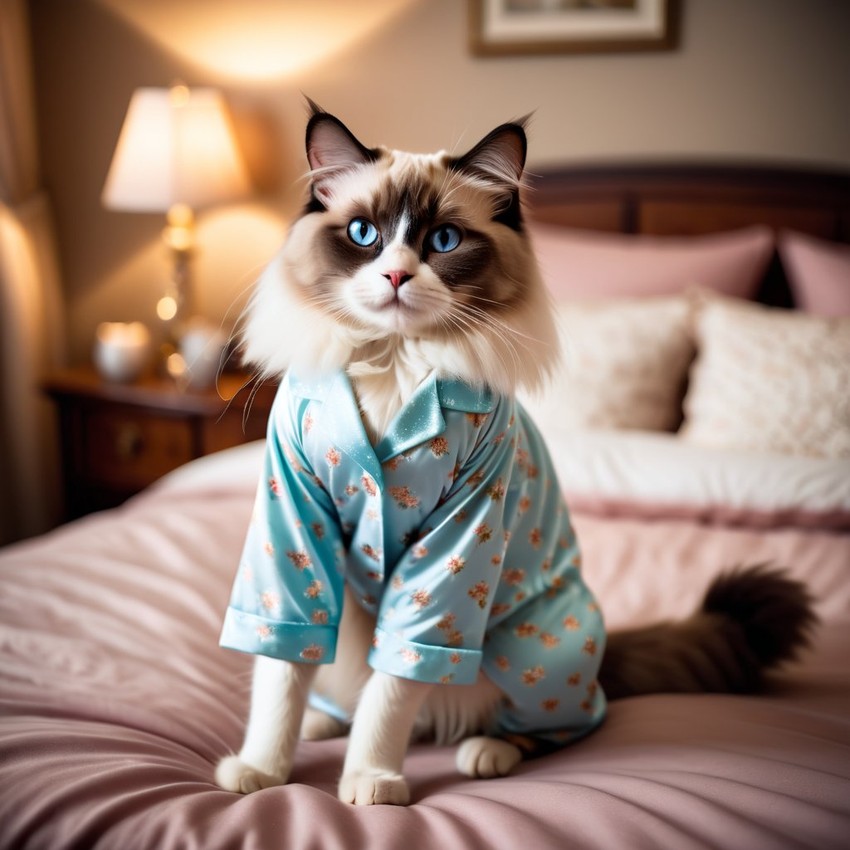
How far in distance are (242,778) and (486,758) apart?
29 cm

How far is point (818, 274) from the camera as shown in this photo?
2.16 m

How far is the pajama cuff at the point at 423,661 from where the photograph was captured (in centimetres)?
92

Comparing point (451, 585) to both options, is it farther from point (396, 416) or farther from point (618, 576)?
point (618, 576)

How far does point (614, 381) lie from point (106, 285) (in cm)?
205

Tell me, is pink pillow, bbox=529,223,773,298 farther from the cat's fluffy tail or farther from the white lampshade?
the cat's fluffy tail

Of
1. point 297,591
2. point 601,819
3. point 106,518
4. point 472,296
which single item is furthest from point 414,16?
point 601,819

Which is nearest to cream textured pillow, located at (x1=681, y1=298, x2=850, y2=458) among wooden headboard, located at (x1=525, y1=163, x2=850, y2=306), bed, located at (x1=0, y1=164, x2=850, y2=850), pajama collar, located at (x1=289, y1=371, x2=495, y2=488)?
bed, located at (x1=0, y1=164, x2=850, y2=850)

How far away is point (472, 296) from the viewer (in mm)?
932

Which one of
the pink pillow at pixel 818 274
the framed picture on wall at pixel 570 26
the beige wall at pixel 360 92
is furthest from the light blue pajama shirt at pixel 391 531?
the framed picture on wall at pixel 570 26

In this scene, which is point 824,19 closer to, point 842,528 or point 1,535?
point 842,528

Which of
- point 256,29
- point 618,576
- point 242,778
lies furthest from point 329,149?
point 256,29

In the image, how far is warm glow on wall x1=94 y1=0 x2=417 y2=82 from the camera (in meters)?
2.71

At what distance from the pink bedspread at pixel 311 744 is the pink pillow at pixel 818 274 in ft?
2.44

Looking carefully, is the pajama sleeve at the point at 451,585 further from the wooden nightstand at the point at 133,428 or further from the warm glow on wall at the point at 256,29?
the warm glow on wall at the point at 256,29
